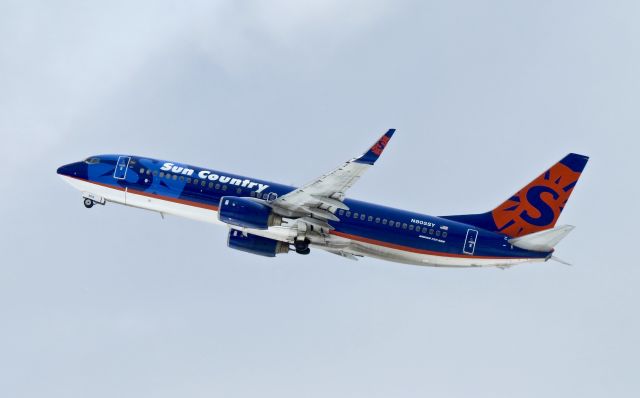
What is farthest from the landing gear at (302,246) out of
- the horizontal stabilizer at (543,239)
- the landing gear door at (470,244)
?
the horizontal stabilizer at (543,239)

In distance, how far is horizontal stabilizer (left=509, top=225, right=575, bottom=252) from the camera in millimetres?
63469

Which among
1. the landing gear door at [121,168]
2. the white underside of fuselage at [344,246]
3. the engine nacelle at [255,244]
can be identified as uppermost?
the landing gear door at [121,168]

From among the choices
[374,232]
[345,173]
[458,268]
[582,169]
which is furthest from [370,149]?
[582,169]

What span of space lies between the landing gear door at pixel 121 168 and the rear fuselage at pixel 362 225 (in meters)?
1.35

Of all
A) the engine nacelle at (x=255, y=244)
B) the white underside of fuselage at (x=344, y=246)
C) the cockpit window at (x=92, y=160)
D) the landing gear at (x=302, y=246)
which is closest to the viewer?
the white underside of fuselage at (x=344, y=246)

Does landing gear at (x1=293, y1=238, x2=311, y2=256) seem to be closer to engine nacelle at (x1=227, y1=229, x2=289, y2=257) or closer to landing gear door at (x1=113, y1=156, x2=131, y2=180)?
engine nacelle at (x1=227, y1=229, x2=289, y2=257)

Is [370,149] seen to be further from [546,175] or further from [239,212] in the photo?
[546,175]

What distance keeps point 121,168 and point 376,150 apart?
20.7 m

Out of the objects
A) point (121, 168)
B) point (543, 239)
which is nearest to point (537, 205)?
point (543, 239)

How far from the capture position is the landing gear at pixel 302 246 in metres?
68.8

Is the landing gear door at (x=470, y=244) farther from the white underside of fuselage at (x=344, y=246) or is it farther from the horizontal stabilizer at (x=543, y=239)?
the horizontal stabilizer at (x=543, y=239)

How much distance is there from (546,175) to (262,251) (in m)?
20.4

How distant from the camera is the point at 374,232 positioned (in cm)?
6775

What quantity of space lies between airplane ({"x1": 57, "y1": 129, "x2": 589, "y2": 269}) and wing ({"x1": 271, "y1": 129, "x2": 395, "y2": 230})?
7cm
